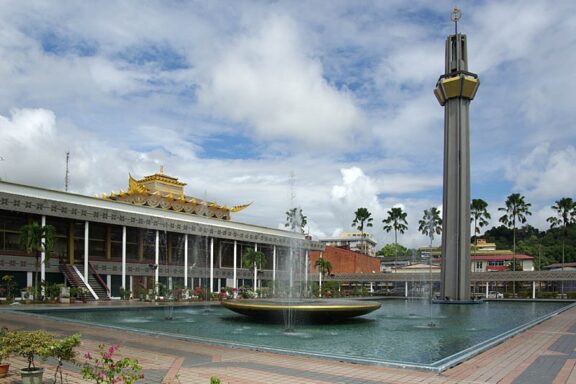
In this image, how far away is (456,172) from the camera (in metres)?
39.3

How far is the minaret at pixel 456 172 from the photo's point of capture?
38.7 meters

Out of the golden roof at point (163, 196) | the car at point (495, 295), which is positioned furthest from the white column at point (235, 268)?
the car at point (495, 295)

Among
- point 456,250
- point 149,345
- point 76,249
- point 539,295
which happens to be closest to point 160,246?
point 76,249

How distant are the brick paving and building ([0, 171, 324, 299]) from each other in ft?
65.3

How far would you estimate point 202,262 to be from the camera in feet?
136

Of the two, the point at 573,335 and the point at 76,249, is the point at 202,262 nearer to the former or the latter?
the point at 76,249

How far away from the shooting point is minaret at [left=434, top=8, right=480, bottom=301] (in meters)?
38.7

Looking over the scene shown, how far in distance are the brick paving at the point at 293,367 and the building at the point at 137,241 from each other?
19915 millimetres

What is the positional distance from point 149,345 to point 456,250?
103 ft

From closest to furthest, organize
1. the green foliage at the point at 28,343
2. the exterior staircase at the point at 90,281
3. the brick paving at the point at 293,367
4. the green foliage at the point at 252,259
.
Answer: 1. the green foliage at the point at 28,343
2. the brick paving at the point at 293,367
3. the exterior staircase at the point at 90,281
4. the green foliage at the point at 252,259

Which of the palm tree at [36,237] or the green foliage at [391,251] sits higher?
the palm tree at [36,237]

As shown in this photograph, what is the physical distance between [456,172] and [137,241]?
23723mm

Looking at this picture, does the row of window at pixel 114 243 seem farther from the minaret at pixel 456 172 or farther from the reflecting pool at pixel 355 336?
the minaret at pixel 456 172

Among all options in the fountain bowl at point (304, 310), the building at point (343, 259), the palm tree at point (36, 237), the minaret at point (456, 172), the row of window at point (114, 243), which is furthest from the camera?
the building at point (343, 259)
